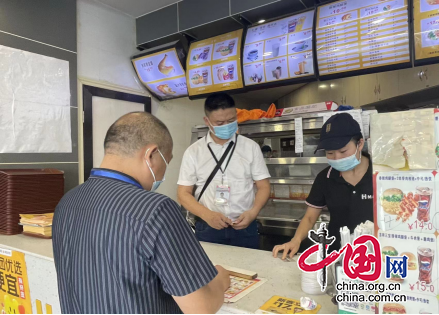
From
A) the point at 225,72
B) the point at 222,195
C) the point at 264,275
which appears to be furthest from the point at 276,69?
the point at 264,275

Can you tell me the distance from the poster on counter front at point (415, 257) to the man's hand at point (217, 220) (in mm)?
1324

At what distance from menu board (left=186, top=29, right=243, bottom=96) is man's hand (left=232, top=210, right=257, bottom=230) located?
133cm

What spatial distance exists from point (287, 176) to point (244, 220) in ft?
3.31

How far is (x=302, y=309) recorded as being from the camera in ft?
3.54

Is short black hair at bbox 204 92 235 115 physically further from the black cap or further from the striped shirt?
the striped shirt

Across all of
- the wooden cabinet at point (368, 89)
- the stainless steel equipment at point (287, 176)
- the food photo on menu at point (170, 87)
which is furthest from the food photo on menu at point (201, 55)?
the wooden cabinet at point (368, 89)

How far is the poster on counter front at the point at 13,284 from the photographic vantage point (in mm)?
1957

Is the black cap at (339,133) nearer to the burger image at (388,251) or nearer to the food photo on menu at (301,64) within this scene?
the burger image at (388,251)

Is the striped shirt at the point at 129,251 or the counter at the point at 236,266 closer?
the striped shirt at the point at 129,251

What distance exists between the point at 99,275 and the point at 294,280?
827 millimetres

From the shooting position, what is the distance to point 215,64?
3109 millimetres

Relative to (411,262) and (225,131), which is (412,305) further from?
(225,131)

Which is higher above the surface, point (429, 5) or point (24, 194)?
point (429, 5)

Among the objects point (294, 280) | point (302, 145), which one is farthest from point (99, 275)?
point (302, 145)
